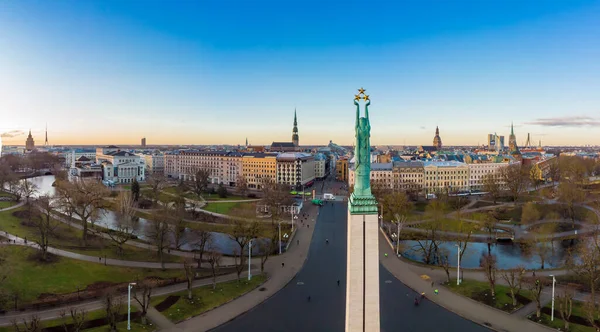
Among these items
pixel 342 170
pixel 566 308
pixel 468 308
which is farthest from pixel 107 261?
pixel 342 170

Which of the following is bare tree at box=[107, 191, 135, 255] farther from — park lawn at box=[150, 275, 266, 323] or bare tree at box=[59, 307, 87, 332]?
bare tree at box=[59, 307, 87, 332]

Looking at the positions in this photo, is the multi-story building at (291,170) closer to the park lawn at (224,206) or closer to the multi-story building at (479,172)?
the park lawn at (224,206)

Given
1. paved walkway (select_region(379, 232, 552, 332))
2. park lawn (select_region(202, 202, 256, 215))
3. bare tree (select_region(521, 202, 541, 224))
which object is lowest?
paved walkway (select_region(379, 232, 552, 332))

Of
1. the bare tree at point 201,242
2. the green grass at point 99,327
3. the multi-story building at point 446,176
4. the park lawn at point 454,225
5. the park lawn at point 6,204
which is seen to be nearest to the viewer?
the green grass at point 99,327

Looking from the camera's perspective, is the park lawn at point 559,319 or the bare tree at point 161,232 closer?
the park lawn at point 559,319

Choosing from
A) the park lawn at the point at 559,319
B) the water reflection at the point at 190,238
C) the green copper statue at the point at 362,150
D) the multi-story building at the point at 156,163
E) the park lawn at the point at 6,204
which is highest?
the green copper statue at the point at 362,150

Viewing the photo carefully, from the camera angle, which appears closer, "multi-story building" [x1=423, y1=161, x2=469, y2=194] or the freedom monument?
the freedom monument

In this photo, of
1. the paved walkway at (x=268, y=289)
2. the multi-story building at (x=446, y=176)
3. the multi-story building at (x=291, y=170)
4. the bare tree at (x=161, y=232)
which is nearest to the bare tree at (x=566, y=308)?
the paved walkway at (x=268, y=289)

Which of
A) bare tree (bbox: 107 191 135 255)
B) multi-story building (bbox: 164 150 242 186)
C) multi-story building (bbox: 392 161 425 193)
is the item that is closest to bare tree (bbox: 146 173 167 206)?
bare tree (bbox: 107 191 135 255)
